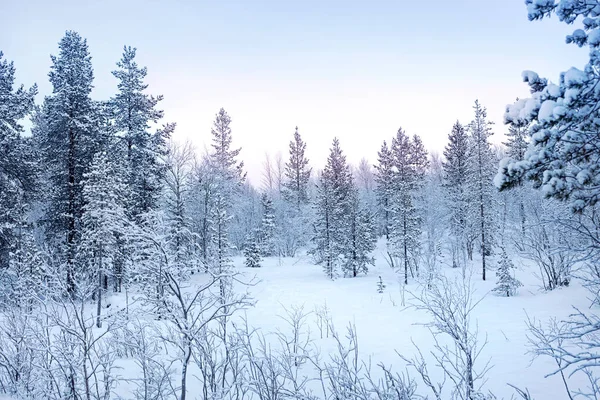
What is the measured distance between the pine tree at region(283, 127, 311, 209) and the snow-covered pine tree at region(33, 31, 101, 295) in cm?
3095

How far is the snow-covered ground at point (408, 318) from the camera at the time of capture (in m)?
10.7

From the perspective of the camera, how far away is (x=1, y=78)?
18.6 m

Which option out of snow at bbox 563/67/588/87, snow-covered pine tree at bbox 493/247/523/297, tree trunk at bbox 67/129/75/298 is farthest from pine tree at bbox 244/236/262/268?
snow at bbox 563/67/588/87

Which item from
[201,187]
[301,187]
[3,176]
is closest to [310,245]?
[301,187]

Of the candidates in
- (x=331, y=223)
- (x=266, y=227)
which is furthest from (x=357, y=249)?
(x=266, y=227)

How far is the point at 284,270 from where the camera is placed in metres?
35.4

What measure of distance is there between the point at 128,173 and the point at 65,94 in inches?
Answer: 239

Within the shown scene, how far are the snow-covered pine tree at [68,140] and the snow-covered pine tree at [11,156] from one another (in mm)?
1263

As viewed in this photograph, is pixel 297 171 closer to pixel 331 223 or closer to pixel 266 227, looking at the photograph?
pixel 266 227

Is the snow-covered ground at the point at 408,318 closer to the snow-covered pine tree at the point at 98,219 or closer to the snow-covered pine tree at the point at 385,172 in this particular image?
the snow-covered pine tree at the point at 98,219

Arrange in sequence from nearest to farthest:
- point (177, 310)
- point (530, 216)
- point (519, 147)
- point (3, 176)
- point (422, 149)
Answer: point (177, 310) → point (3, 176) → point (530, 216) → point (519, 147) → point (422, 149)

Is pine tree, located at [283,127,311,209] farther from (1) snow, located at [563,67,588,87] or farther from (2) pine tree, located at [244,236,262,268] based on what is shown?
(1) snow, located at [563,67,588,87]

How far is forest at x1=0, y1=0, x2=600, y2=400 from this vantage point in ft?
15.2

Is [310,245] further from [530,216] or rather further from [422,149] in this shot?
[530,216]
